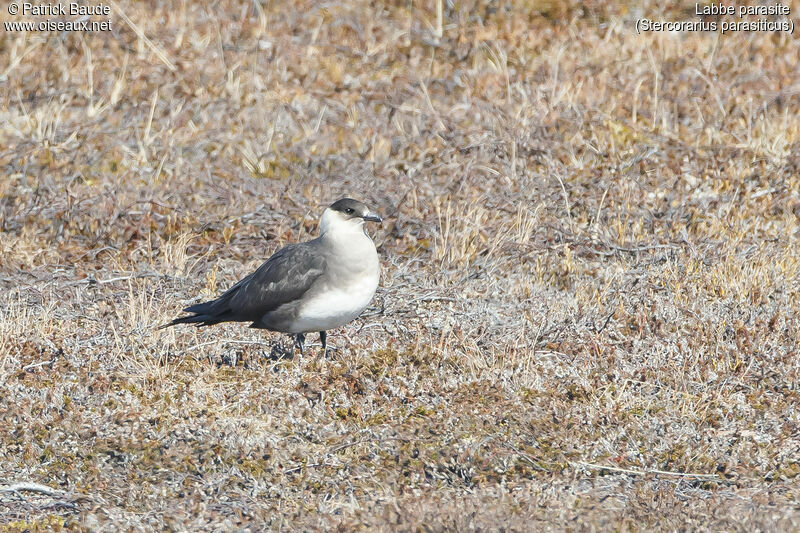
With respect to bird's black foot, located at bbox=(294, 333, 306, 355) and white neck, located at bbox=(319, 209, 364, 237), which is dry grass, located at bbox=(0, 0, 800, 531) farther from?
white neck, located at bbox=(319, 209, 364, 237)

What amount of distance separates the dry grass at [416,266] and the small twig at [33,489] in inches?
2.1

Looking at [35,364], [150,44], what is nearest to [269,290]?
[35,364]

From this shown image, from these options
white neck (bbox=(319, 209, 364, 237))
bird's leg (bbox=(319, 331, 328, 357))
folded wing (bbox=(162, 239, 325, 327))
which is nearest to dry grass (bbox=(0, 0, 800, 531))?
bird's leg (bbox=(319, 331, 328, 357))

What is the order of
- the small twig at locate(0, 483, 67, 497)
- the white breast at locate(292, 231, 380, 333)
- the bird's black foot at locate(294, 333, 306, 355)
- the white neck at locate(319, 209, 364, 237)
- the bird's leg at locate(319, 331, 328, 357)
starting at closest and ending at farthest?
1. the small twig at locate(0, 483, 67, 497)
2. the white breast at locate(292, 231, 380, 333)
3. the white neck at locate(319, 209, 364, 237)
4. the bird's leg at locate(319, 331, 328, 357)
5. the bird's black foot at locate(294, 333, 306, 355)

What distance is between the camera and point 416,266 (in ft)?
27.0

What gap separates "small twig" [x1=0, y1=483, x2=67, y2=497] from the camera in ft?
16.9

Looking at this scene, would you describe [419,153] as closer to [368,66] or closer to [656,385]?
[368,66]

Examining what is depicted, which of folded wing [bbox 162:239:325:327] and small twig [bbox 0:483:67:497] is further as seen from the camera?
folded wing [bbox 162:239:325:327]

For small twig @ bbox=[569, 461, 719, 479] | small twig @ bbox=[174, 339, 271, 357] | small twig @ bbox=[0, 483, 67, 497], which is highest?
small twig @ bbox=[174, 339, 271, 357]

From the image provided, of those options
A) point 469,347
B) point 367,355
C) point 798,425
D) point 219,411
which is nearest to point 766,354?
point 798,425

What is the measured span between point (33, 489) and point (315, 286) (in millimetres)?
1905

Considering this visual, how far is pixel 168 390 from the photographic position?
6.04 metres

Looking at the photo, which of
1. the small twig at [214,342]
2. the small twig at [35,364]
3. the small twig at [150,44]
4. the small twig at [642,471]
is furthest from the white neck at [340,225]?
the small twig at [150,44]

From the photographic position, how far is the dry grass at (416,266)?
540cm
